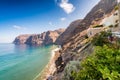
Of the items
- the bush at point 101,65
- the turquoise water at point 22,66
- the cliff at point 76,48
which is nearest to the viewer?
the bush at point 101,65

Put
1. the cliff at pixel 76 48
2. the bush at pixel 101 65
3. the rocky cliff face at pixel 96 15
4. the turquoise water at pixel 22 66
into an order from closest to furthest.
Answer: the bush at pixel 101 65 < the cliff at pixel 76 48 < the turquoise water at pixel 22 66 < the rocky cliff face at pixel 96 15

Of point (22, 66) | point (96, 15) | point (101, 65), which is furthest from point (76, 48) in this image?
point (96, 15)

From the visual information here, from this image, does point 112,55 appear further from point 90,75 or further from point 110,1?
point 110,1

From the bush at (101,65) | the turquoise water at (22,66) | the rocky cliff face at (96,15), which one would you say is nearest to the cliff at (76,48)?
the rocky cliff face at (96,15)

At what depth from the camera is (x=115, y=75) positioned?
5.12m

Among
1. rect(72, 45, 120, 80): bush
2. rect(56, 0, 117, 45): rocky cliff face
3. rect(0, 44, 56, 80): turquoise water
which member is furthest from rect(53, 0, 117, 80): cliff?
rect(72, 45, 120, 80): bush

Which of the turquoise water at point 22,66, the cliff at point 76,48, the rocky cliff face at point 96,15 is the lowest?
the turquoise water at point 22,66

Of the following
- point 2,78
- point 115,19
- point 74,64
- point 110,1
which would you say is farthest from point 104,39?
point 110,1

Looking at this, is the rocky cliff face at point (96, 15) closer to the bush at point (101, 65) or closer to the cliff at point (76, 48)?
the cliff at point (76, 48)

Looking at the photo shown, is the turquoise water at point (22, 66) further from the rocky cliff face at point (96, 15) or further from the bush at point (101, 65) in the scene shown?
the bush at point (101, 65)

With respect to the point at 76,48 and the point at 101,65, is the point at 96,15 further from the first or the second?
the point at 101,65

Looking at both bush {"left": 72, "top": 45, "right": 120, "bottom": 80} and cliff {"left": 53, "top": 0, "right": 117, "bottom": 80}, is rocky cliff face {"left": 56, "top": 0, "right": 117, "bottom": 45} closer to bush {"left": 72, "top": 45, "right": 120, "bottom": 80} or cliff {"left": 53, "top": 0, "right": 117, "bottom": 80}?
cliff {"left": 53, "top": 0, "right": 117, "bottom": 80}

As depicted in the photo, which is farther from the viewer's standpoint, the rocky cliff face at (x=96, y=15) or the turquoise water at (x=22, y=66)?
the rocky cliff face at (x=96, y=15)

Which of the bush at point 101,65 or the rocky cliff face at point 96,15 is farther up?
the rocky cliff face at point 96,15
